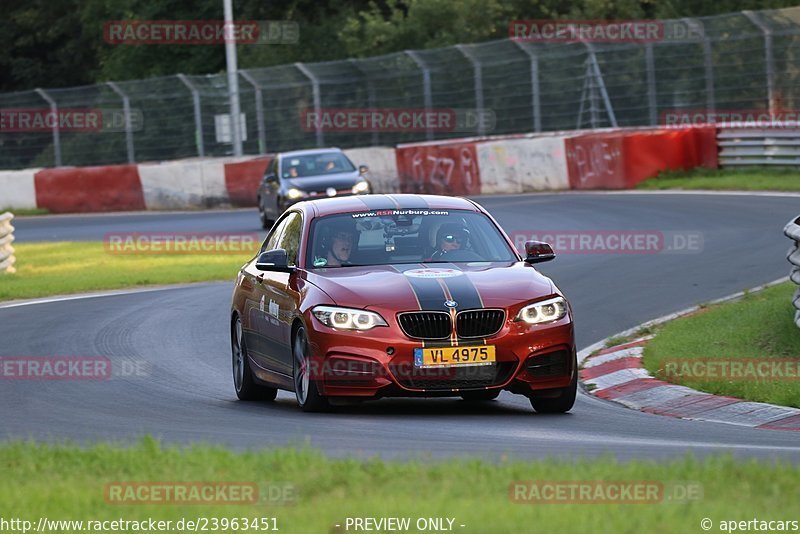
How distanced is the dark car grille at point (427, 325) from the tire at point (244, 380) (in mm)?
2026

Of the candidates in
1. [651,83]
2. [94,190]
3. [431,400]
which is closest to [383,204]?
[431,400]

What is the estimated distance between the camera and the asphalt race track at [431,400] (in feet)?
27.0

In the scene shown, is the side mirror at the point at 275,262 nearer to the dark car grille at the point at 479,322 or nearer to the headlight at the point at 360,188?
the dark car grille at the point at 479,322

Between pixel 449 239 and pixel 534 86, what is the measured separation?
79.9 feet

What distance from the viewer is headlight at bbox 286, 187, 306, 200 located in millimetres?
28156

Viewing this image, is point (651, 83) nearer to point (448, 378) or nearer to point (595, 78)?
point (595, 78)

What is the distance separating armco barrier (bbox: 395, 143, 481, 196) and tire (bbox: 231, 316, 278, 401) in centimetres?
2126

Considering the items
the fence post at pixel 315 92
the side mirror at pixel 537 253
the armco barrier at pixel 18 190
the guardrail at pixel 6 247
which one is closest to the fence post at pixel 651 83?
the fence post at pixel 315 92

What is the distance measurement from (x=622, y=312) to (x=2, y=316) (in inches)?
275

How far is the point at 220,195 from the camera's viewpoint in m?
36.2

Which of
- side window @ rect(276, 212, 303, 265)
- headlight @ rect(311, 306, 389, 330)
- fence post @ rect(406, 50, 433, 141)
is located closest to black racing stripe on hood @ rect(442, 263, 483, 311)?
headlight @ rect(311, 306, 389, 330)

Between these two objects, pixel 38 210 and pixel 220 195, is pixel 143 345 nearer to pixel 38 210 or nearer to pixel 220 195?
pixel 220 195

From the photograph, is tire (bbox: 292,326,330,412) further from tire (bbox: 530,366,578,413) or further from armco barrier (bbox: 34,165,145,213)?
armco barrier (bbox: 34,165,145,213)

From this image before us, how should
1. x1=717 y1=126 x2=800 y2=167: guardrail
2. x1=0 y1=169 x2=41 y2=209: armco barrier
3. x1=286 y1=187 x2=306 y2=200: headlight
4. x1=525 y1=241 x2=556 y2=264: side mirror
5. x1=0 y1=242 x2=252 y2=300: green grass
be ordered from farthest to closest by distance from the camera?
1. x1=0 y1=169 x2=41 y2=209: armco barrier
2. x1=717 y1=126 x2=800 y2=167: guardrail
3. x1=286 y1=187 x2=306 y2=200: headlight
4. x1=0 y1=242 x2=252 y2=300: green grass
5. x1=525 y1=241 x2=556 y2=264: side mirror
